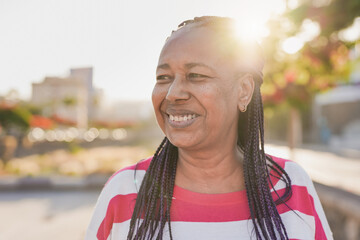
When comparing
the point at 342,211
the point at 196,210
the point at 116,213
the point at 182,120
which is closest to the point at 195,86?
the point at 182,120

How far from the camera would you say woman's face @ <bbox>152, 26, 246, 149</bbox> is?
1.37 m

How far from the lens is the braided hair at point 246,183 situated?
1437mm

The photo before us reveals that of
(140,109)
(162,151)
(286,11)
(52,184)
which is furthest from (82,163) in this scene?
(140,109)

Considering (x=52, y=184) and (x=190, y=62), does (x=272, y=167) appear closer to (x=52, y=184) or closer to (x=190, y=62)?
(x=190, y=62)

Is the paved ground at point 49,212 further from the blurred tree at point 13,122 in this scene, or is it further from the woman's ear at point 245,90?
the blurred tree at point 13,122

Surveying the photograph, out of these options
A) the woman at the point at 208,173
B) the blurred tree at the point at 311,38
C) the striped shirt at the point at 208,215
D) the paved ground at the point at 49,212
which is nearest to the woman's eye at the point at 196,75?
the woman at the point at 208,173

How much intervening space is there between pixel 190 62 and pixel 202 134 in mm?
298

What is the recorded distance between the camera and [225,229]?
1.40 meters

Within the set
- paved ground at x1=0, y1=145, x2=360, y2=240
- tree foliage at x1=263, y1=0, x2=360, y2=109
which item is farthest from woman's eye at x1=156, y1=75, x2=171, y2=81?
paved ground at x1=0, y1=145, x2=360, y2=240

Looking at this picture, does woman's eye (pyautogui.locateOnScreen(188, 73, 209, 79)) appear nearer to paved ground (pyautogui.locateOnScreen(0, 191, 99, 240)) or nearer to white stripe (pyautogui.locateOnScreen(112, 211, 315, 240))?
white stripe (pyautogui.locateOnScreen(112, 211, 315, 240))

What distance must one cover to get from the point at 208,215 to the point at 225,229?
0.09 metres

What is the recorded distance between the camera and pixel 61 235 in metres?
5.17

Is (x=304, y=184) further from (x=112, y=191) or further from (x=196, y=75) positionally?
(x=112, y=191)

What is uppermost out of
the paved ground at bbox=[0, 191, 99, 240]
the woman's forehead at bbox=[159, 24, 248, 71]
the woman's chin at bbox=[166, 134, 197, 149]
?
the woman's forehead at bbox=[159, 24, 248, 71]
